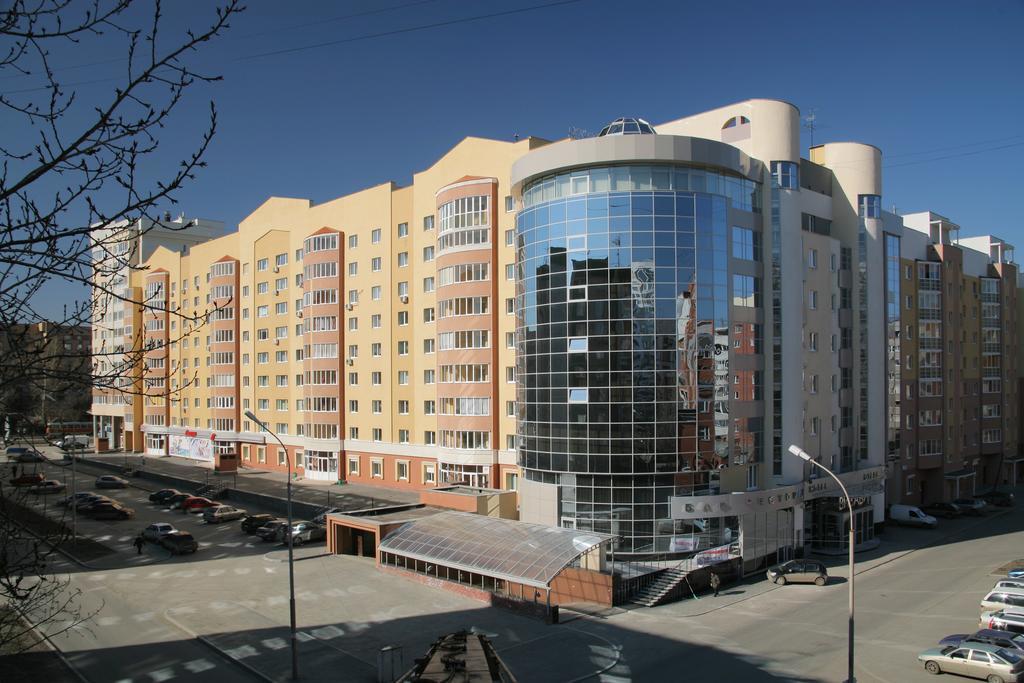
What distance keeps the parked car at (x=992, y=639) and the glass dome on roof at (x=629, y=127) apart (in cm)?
2539

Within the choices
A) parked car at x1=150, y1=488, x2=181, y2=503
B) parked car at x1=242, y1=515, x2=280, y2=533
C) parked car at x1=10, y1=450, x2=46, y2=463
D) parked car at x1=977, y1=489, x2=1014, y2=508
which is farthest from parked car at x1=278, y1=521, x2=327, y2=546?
parked car at x1=977, y1=489, x2=1014, y2=508

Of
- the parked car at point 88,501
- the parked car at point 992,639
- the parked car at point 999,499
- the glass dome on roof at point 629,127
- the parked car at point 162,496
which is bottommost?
the parked car at point 999,499

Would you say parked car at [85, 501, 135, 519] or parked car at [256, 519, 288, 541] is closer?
parked car at [256, 519, 288, 541]

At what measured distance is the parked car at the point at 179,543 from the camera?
40312 mm

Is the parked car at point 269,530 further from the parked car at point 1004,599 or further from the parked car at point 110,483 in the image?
the parked car at point 1004,599

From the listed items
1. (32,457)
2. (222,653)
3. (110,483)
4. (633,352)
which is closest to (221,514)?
(110,483)

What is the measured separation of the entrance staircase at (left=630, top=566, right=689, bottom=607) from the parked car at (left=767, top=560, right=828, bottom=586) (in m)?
5.02

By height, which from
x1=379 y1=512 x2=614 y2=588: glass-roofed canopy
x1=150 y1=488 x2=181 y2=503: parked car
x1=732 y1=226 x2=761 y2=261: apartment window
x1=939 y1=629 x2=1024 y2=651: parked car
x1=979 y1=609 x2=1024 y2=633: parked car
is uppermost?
x1=732 y1=226 x2=761 y2=261: apartment window

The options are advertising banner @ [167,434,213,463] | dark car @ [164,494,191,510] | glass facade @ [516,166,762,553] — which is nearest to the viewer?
glass facade @ [516,166,762,553]

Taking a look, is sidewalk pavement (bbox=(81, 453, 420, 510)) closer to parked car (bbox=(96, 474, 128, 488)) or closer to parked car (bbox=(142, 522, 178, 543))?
parked car (bbox=(96, 474, 128, 488))

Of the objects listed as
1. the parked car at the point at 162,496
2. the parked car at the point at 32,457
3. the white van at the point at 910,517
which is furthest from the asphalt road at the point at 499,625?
the parked car at the point at 162,496

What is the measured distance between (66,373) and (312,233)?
5690cm

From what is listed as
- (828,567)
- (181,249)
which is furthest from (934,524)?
(181,249)

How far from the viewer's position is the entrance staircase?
30125mm
